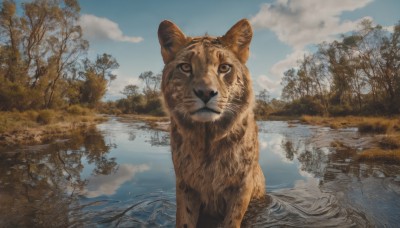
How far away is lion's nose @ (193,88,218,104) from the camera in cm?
279

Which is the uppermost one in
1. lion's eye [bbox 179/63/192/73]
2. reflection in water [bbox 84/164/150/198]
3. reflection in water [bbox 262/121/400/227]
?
lion's eye [bbox 179/63/192/73]

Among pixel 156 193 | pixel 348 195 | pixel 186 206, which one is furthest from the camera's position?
pixel 156 193

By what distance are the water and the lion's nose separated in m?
2.54

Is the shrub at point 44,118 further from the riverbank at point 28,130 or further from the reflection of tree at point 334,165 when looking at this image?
the reflection of tree at point 334,165

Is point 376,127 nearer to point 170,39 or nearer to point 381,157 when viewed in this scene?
point 381,157

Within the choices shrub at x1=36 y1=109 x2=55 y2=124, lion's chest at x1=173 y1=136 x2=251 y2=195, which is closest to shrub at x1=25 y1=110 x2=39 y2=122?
shrub at x1=36 y1=109 x2=55 y2=124

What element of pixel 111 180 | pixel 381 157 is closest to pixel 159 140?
pixel 111 180

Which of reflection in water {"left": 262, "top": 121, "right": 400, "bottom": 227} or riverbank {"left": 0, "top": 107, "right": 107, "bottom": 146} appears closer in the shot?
reflection in water {"left": 262, "top": 121, "right": 400, "bottom": 227}

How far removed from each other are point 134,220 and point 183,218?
54.4 inches

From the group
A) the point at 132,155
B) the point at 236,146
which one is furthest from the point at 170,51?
the point at 132,155

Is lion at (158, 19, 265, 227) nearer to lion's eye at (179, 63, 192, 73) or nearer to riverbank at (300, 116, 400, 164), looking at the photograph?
lion's eye at (179, 63, 192, 73)

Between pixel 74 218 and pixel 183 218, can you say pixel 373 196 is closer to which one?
pixel 183 218

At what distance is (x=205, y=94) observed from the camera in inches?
111

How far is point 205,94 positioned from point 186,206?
169 cm
